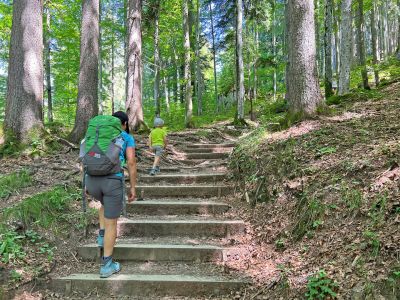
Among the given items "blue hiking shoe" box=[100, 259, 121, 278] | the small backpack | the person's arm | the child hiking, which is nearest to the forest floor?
"blue hiking shoe" box=[100, 259, 121, 278]

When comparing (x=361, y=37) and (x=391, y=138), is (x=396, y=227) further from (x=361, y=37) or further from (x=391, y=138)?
(x=361, y=37)

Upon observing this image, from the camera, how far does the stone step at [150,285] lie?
3.94 meters

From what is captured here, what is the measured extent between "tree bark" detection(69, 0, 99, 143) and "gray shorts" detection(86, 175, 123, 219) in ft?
17.0

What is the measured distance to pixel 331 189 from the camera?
4266 millimetres

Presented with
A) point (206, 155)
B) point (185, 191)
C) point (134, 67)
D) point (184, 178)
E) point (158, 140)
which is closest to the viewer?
point (185, 191)

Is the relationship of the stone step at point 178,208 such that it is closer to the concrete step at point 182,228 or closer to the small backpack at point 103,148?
the concrete step at point 182,228

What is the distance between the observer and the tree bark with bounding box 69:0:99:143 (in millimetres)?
9109

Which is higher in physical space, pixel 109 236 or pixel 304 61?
pixel 304 61

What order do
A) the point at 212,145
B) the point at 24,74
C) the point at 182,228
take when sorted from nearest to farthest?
1. the point at 182,228
2. the point at 24,74
3. the point at 212,145

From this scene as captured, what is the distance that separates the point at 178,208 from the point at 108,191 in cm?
213

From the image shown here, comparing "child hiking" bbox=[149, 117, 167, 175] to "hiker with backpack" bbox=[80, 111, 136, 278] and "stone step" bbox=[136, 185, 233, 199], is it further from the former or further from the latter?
"hiker with backpack" bbox=[80, 111, 136, 278]

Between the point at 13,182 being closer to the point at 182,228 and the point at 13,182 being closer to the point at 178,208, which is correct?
the point at 178,208

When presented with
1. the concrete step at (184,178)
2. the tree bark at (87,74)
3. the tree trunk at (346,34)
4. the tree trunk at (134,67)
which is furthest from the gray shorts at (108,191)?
the tree trunk at (346,34)

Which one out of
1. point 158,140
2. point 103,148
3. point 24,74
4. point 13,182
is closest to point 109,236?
point 103,148
